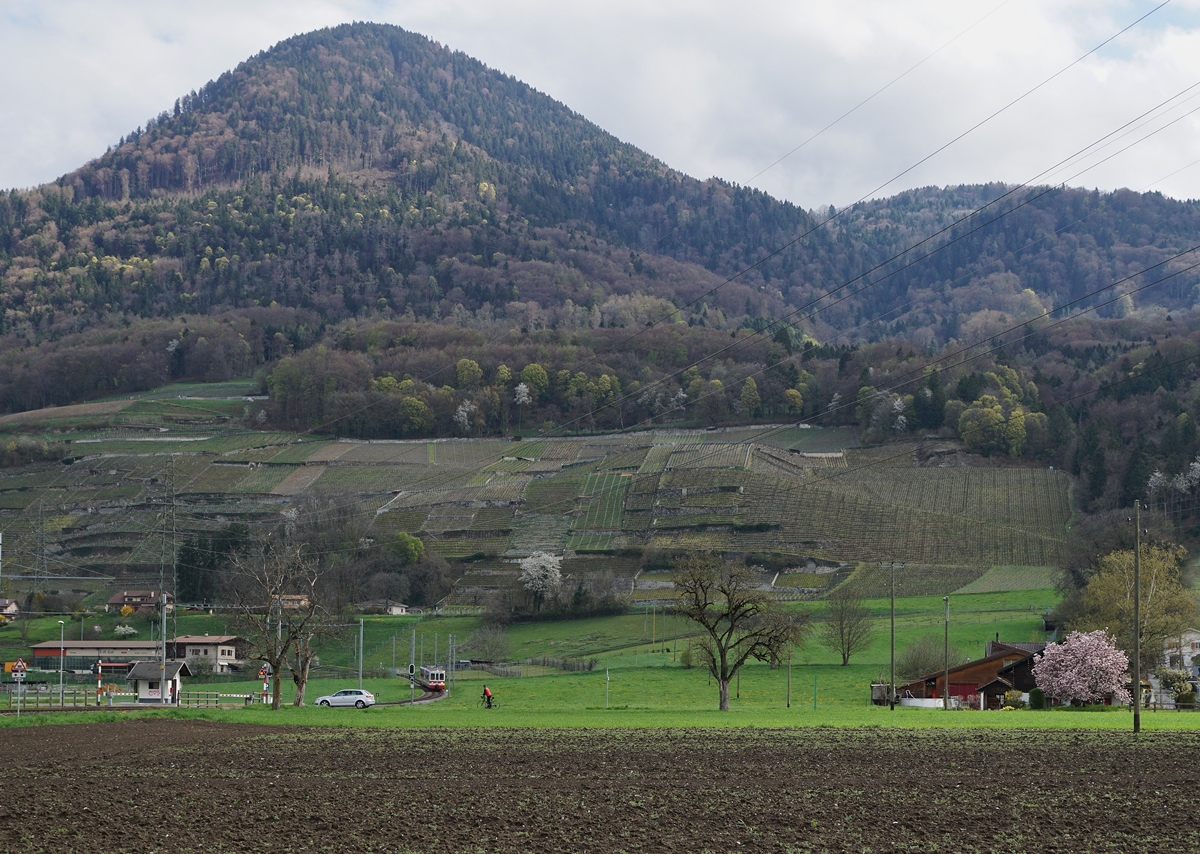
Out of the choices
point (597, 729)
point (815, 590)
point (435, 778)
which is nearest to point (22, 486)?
point (815, 590)

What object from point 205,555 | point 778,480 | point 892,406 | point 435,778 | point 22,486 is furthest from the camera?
point 892,406

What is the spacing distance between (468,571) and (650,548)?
64.8 feet

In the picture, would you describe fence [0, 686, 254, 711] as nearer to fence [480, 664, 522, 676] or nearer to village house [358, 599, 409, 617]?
fence [480, 664, 522, 676]

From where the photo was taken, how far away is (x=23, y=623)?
11000 cm

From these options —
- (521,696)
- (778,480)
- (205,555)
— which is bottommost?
(521,696)

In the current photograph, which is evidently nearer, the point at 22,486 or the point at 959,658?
the point at 959,658

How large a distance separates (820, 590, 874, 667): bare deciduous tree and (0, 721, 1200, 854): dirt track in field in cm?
5102

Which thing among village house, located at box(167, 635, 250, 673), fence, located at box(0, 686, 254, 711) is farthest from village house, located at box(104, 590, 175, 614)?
fence, located at box(0, 686, 254, 711)

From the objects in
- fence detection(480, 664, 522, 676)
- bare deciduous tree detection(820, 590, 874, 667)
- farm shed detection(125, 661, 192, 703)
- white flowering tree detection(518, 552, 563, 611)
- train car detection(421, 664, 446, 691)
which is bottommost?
fence detection(480, 664, 522, 676)

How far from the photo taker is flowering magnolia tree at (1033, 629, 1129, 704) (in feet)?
220

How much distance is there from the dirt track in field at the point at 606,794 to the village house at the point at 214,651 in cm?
6191

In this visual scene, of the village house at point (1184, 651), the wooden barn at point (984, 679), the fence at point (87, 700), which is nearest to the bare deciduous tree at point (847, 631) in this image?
the wooden barn at point (984, 679)

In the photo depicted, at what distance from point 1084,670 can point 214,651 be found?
2517 inches

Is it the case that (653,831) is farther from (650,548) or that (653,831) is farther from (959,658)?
(650,548)
